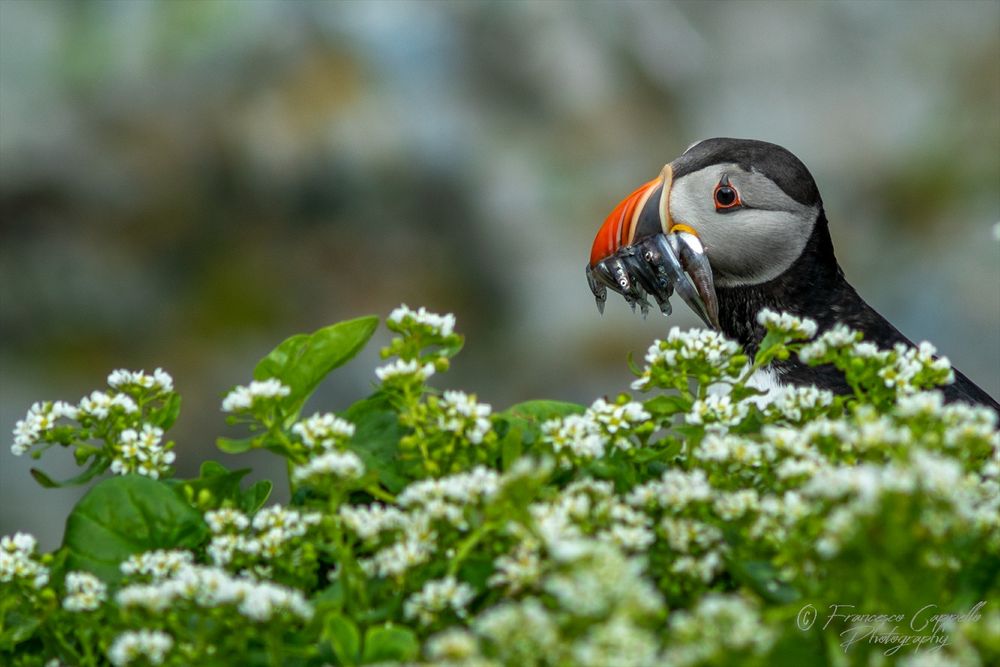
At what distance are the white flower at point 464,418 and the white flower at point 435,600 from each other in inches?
8.1

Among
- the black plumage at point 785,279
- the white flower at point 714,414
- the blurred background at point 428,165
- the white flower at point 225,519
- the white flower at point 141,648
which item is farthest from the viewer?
the blurred background at point 428,165

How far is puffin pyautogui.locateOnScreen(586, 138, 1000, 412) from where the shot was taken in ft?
9.86

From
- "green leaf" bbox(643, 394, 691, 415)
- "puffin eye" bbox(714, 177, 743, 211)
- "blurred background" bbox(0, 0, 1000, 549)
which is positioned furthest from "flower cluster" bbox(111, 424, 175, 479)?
"blurred background" bbox(0, 0, 1000, 549)

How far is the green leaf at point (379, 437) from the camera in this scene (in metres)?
1.35

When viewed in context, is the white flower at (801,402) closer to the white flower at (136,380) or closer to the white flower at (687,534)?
the white flower at (687,534)

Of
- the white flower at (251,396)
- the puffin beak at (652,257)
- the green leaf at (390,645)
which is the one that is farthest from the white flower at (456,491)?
the puffin beak at (652,257)

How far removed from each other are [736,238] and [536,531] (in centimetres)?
216

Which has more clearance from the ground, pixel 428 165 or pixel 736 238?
pixel 428 165

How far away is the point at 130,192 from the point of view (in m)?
5.12

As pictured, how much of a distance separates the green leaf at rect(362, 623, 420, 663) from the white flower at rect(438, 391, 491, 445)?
0.27 m

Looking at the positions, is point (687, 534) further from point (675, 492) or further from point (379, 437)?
point (379, 437)

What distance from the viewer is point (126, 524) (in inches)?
52.9

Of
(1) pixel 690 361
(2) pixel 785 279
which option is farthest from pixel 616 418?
(2) pixel 785 279

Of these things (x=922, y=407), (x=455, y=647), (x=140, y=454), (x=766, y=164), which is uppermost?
(x=766, y=164)
